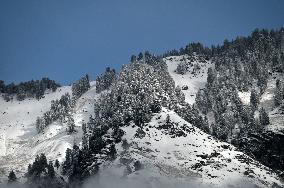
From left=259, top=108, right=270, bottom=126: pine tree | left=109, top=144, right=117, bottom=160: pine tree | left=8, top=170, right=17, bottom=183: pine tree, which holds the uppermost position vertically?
left=259, top=108, right=270, bottom=126: pine tree

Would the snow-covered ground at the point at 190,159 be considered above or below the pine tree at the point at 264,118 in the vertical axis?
below

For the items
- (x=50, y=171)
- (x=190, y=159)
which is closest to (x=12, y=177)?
(x=50, y=171)

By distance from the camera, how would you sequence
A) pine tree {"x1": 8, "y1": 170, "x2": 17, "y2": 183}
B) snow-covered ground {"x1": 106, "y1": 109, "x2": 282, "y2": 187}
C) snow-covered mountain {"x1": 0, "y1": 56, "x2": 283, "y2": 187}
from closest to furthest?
snow-covered ground {"x1": 106, "y1": 109, "x2": 282, "y2": 187} → snow-covered mountain {"x1": 0, "y1": 56, "x2": 283, "y2": 187} → pine tree {"x1": 8, "y1": 170, "x2": 17, "y2": 183}

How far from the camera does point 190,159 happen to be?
154 m

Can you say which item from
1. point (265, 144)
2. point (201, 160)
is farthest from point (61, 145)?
point (265, 144)

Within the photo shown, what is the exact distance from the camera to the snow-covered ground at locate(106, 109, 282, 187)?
464 ft

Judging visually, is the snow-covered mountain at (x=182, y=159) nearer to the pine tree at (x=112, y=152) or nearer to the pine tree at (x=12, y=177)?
the pine tree at (x=112, y=152)

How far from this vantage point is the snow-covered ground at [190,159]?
141 metres

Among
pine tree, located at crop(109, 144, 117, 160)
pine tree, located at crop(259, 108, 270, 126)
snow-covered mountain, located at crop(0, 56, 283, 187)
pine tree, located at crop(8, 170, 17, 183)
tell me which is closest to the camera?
snow-covered mountain, located at crop(0, 56, 283, 187)

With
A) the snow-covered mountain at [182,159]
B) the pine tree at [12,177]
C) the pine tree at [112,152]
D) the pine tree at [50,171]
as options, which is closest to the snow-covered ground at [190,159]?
the snow-covered mountain at [182,159]

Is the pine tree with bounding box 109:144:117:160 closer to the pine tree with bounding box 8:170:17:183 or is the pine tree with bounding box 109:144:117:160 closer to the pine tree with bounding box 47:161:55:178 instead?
the pine tree with bounding box 47:161:55:178

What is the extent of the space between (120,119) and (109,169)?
34.9m

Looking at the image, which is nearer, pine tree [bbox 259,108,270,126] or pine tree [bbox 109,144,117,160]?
pine tree [bbox 109,144,117,160]

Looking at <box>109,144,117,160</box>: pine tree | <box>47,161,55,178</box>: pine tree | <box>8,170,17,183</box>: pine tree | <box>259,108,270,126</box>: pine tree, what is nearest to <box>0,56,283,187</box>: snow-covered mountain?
<box>109,144,117,160</box>: pine tree
